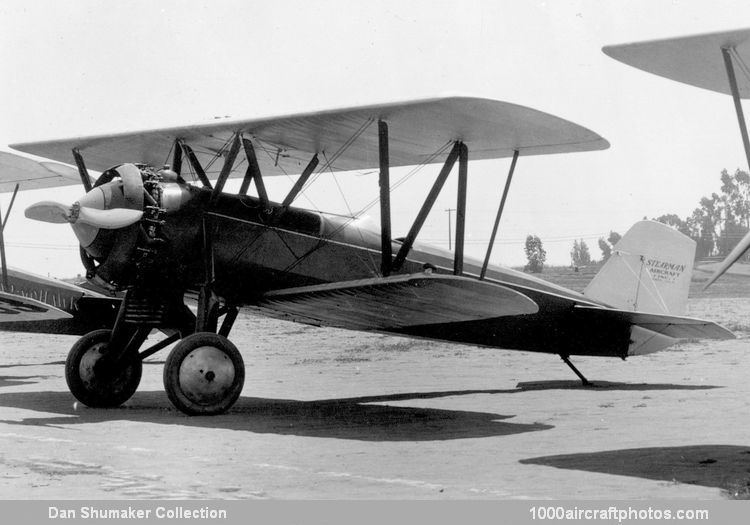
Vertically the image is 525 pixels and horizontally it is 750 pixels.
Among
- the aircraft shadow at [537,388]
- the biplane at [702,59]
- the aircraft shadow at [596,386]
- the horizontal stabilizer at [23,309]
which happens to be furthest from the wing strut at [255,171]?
the aircraft shadow at [596,386]

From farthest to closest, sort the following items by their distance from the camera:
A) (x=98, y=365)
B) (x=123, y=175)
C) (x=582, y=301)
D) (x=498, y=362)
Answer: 1. (x=498, y=362)
2. (x=582, y=301)
3. (x=98, y=365)
4. (x=123, y=175)

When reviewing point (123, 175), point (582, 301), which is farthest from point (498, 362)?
point (123, 175)

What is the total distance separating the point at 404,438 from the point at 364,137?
3.86 m

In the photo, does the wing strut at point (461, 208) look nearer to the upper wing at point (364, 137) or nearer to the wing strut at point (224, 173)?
the upper wing at point (364, 137)

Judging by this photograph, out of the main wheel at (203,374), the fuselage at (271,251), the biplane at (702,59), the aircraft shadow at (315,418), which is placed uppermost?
the biplane at (702,59)

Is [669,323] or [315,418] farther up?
[669,323]

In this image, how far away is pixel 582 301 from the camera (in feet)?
39.6

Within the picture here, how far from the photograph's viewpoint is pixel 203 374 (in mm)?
8633

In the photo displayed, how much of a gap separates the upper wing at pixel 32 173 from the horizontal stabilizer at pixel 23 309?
181cm

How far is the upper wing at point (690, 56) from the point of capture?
5629 mm

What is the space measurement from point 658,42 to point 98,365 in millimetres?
6966

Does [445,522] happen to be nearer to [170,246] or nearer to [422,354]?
[170,246]

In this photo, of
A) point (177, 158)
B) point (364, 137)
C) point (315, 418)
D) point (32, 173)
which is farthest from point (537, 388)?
point (32, 173)

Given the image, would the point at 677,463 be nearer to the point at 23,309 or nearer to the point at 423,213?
the point at 423,213
